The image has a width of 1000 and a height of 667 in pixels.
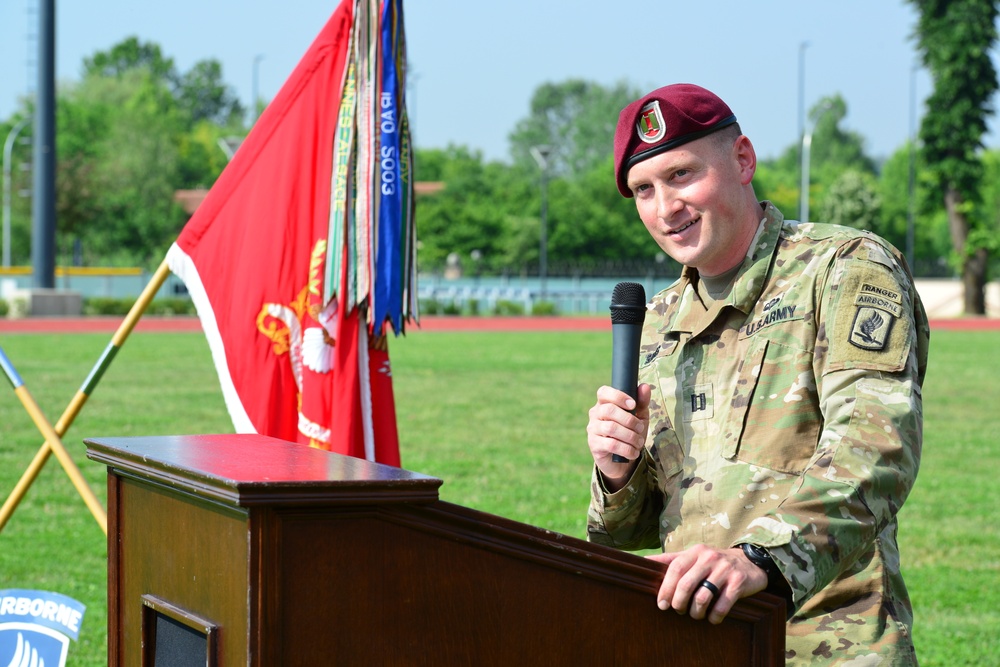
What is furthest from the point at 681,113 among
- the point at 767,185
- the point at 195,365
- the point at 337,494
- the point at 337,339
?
the point at 767,185

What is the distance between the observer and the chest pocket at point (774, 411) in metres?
2.16

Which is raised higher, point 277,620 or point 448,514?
point 448,514

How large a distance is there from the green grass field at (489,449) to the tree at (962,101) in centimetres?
2892

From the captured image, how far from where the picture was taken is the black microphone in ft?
6.69

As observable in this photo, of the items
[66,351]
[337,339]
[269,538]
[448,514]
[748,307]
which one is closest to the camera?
[269,538]

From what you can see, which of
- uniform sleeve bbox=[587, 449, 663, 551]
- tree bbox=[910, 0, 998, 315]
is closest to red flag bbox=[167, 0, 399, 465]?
uniform sleeve bbox=[587, 449, 663, 551]

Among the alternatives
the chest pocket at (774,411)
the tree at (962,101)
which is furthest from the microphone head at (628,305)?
the tree at (962,101)

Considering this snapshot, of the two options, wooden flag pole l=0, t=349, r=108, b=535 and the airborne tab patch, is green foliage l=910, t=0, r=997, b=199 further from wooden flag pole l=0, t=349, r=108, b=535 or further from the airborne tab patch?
the airborne tab patch

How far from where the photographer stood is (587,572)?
64.7 inches

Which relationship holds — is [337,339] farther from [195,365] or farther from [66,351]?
[66,351]

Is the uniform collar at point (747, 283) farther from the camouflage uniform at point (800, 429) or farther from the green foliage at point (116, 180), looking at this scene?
the green foliage at point (116, 180)

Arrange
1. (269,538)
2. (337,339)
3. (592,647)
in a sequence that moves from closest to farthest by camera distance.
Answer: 1. (269,538)
2. (592,647)
3. (337,339)

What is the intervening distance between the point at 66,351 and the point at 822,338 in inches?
855

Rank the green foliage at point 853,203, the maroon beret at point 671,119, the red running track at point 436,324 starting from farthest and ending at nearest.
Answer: the green foliage at point 853,203, the red running track at point 436,324, the maroon beret at point 671,119
